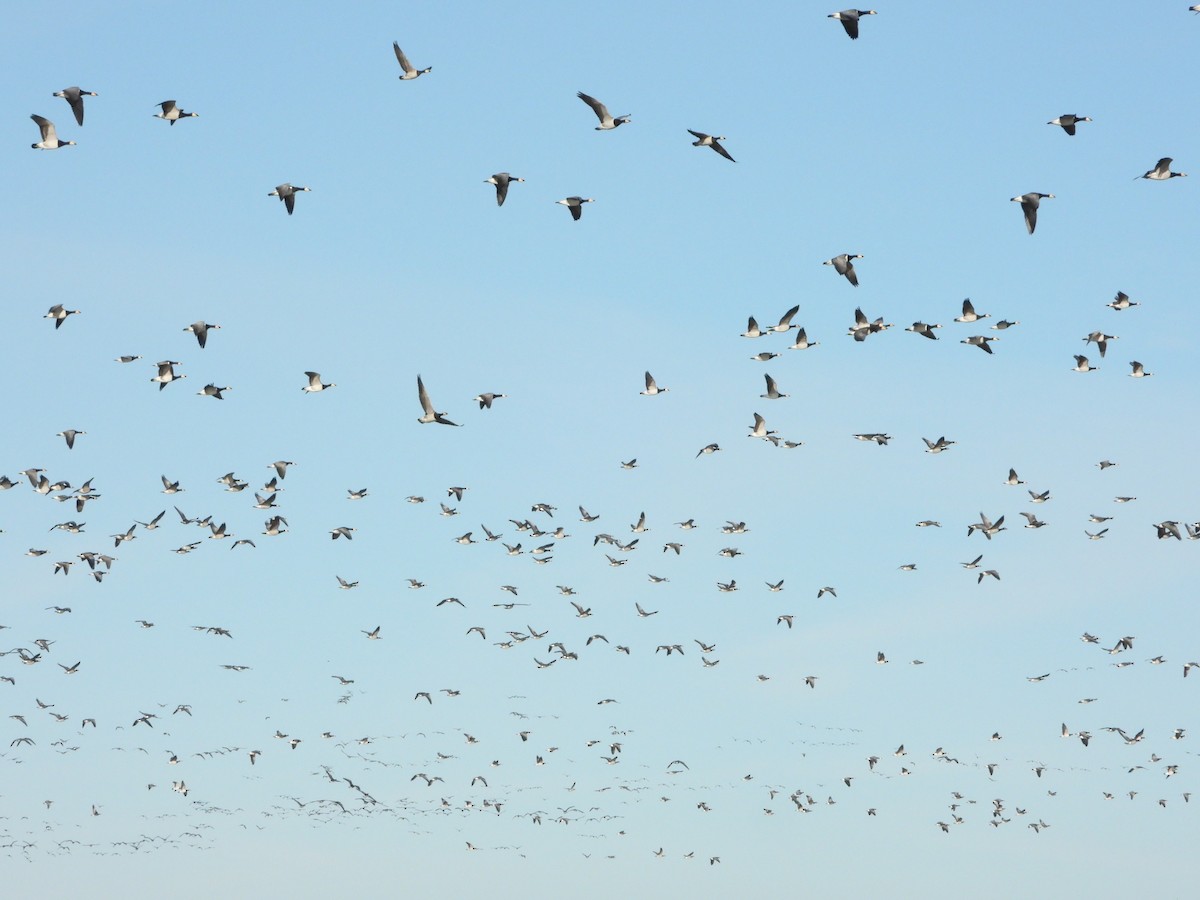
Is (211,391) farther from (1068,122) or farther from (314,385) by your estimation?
(1068,122)

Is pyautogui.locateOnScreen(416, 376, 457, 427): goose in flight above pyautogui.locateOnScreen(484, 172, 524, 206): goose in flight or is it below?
below

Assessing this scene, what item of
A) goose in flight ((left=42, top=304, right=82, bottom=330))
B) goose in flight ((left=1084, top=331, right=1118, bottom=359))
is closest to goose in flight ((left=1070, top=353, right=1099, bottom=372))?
goose in flight ((left=1084, top=331, right=1118, bottom=359))

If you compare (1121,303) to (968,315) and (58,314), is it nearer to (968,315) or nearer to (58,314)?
(968,315)

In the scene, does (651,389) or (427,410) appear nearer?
(427,410)

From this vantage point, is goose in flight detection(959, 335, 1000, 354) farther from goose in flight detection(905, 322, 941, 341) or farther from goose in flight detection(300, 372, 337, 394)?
goose in flight detection(300, 372, 337, 394)

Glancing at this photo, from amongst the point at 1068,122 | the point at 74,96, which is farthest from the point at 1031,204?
the point at 74,96

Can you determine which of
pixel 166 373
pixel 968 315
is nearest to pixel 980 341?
pixel 968 315

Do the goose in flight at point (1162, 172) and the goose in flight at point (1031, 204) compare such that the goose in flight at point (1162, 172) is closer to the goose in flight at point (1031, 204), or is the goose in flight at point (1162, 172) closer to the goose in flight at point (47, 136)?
the goose in flight at point (1031, 204)

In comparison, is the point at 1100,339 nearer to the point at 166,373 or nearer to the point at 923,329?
the point at 923,329

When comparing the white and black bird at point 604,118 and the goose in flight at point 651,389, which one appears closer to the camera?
the white and black bird at point 604,118

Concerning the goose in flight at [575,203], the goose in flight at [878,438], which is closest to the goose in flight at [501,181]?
the goose in flight at [575,203]

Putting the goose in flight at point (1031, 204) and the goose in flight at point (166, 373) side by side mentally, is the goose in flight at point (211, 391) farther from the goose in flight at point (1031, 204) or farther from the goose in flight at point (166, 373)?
the goose in flight at point (1031, 204)

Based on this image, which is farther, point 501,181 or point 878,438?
point 878,438

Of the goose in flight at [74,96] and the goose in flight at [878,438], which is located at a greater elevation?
the goose in flight at [74,96]
